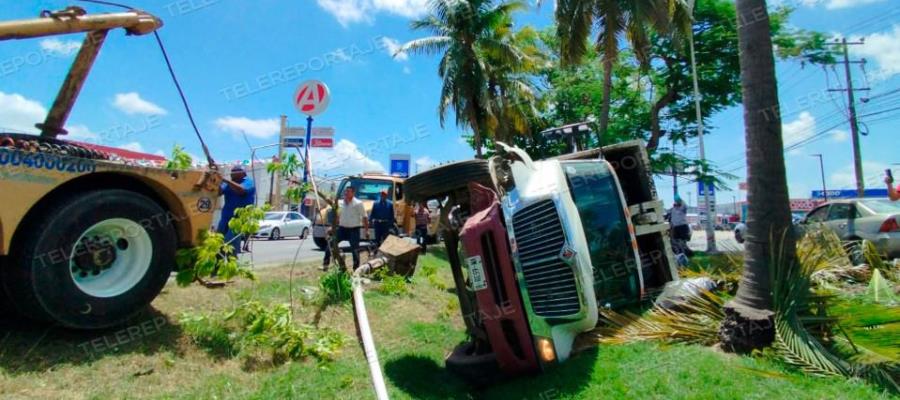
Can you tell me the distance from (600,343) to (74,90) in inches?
193

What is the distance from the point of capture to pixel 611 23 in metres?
14.5

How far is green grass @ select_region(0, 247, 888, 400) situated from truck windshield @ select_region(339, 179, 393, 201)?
1031 cm

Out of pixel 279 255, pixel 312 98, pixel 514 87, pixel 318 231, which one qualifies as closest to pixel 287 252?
pixel 279 255

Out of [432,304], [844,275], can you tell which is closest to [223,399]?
[432,304]

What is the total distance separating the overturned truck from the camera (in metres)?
3.86

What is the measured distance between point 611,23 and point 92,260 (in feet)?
46.4

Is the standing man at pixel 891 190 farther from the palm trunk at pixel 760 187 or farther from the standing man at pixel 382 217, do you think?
the standing man at pixel 382 217

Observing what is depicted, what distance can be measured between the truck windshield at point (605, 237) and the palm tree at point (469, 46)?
40.1 feet

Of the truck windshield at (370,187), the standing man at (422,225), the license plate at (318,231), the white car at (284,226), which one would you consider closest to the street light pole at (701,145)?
the standing man at (422,225)

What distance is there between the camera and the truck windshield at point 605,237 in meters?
5.07

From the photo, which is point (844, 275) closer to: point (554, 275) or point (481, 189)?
point (554, 275)

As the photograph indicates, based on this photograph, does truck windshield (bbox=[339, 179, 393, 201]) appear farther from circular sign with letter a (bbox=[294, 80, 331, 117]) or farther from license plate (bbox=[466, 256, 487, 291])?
license plate (bbox=[466, 256, 487, 291])

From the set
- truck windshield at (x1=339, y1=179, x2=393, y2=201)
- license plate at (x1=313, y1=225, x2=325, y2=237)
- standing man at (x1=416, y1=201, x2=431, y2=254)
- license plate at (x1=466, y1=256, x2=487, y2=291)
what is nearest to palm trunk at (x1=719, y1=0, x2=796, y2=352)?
license plate at (x1=466, y1=256, x2=487, y2=291)

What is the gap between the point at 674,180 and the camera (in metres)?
18.5
